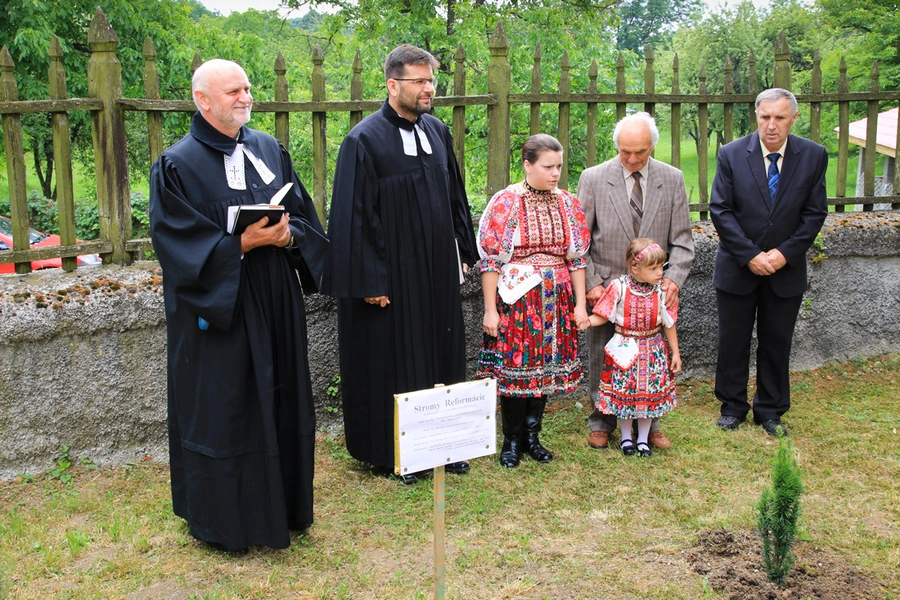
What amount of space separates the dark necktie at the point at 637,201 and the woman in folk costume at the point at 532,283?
0.32m

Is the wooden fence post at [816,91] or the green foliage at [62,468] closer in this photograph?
the green foliage at [62,468]

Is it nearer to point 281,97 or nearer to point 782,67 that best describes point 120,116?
point 281,97

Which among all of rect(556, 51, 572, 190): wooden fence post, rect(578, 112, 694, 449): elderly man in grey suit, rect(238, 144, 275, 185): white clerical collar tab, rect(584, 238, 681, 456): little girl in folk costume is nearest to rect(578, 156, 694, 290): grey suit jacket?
rect(578, 112, 694, 449): elderly man in grey suit

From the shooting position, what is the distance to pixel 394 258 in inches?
182

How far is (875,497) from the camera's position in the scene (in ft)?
15.0

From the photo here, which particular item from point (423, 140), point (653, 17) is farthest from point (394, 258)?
point (653, 17)

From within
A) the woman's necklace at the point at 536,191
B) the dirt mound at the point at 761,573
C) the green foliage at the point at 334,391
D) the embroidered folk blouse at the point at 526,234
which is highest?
the woman's necklace at the point at 536,191

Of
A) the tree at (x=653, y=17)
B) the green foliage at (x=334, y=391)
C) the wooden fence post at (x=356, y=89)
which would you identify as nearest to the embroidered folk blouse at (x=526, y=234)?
the wooden fence post at (x=356, y=89)

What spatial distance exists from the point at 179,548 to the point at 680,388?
4003 mm

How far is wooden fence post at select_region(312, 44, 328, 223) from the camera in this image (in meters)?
5.24

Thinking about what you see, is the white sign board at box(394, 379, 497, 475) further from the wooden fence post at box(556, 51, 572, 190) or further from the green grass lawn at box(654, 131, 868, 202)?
the green grass lawn at box(654, 131, 868, 202)

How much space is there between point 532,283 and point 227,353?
182 centimetres

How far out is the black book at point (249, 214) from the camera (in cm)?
359

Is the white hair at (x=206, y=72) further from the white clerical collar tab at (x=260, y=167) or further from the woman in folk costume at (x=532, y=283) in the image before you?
the woman in folk costume at (x=532, y=283)
